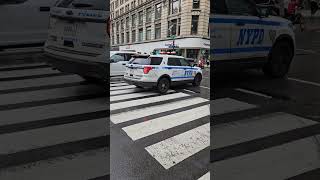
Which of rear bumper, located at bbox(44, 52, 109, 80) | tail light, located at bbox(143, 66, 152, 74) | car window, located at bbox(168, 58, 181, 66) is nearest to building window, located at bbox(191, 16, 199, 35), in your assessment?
car window, located at bbox(168, 58, 181, 66)

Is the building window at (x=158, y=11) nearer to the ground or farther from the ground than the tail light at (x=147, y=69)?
farther from the ground

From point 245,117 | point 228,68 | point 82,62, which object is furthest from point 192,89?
point 245,117

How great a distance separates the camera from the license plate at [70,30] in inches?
78.7

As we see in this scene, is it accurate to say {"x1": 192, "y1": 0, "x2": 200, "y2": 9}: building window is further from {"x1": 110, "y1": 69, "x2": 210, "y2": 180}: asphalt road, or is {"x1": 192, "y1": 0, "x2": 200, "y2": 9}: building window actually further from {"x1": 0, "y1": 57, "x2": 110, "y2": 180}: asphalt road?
{"x1": 0, "y1": 57, "x2": 110, "y2": 180}: asphalt road

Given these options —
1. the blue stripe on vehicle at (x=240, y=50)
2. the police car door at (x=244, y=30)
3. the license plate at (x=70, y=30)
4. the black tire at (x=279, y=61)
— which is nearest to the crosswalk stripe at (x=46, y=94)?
the license plate at (x=70, y=30)

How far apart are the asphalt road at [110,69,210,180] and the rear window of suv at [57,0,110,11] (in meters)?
0.41

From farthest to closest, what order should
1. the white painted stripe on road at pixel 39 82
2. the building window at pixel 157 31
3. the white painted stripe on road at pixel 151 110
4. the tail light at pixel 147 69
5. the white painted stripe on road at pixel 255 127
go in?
the white painted stripe on road at pixel 255 127 < the white painted stripe on road at pixel 39 82 < the white painted stripe on road at pixel 151 110 < the building window at pixel 157 31 < the tail light at pixel 147 69

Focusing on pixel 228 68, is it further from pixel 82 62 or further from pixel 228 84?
pixel 82 62

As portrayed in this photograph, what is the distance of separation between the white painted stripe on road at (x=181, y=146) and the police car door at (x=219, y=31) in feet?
1.40

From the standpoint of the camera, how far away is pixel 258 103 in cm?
261

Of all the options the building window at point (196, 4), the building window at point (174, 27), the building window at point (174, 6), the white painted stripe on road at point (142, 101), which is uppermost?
the building window at point (196, 4)

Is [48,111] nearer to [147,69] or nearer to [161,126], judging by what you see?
[161,126]

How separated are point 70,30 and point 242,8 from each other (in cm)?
101

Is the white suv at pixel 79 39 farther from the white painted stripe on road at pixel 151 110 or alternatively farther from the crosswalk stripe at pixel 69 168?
the crosswalk stripe at pixel 69 168
